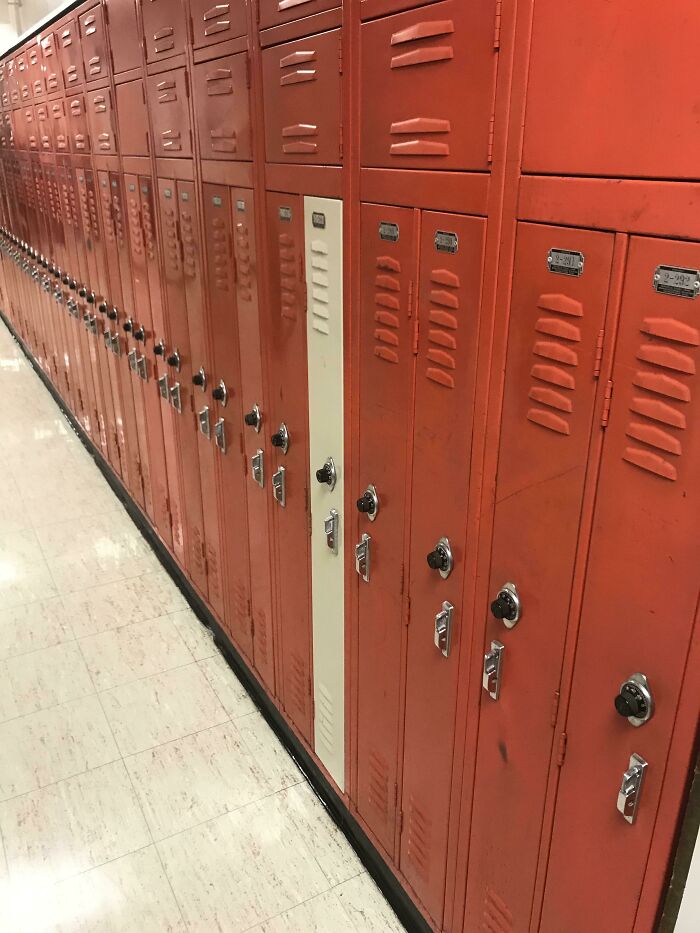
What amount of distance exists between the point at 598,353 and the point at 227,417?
1.95 metres

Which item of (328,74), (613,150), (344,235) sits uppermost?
(328,74)

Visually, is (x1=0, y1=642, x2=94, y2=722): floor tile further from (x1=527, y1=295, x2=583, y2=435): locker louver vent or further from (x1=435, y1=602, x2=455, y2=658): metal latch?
(x1=527, y1=295, x2=583, y2=435): locker louver vent

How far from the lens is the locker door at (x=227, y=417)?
2697 millimetres

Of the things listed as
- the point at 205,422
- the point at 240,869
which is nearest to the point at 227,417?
the point at 205,422

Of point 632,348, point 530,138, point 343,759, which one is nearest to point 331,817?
point 343,759

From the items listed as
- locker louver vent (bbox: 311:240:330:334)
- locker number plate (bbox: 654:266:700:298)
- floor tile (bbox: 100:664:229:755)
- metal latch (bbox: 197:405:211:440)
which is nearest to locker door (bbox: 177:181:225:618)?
metal latch (bbox: 197:405:211:440)

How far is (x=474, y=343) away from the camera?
152cm

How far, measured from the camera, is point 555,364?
133cm

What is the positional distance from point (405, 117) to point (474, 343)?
0.52 metres

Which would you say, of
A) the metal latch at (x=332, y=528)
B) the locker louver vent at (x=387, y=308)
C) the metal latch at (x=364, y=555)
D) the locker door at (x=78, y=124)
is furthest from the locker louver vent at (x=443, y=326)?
the locker door at (x=78, y=124)

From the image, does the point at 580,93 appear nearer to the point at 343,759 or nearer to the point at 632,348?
the point at 632,348

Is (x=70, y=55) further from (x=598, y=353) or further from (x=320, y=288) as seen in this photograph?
(x=598, y=353)

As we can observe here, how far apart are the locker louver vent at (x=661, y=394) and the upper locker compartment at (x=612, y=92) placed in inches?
8.7

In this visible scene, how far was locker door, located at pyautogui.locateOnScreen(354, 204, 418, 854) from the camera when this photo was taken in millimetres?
1742
